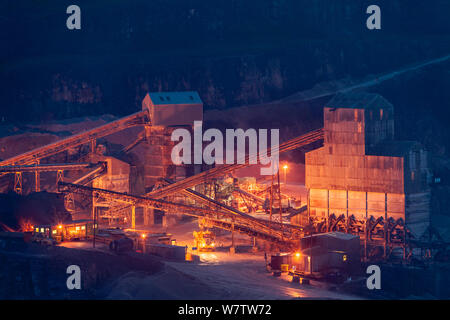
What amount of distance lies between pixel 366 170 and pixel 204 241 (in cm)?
1497

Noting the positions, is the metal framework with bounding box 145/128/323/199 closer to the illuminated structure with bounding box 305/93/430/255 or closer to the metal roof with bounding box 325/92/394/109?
the illuminated structure with bounding box 305/93/430/255

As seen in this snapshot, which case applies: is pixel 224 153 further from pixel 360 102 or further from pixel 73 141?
pixel 360 102

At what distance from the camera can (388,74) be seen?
149m

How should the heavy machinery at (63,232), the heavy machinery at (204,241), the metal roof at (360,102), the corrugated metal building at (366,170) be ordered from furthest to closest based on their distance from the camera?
the heavy machinery at (204,241), the metal roof at (360,102), the heavy machinery at (63,232), the corrugated metal building at (366,170)

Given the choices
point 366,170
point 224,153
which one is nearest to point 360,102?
point 366,170

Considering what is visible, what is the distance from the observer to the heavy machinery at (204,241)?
280 ft

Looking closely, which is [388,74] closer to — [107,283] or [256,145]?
[256,145]

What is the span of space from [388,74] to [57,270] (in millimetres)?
83100

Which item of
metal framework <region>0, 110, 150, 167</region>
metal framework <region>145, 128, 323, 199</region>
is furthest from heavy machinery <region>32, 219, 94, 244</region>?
metal framework <region>0, 110, 150, 167</region>

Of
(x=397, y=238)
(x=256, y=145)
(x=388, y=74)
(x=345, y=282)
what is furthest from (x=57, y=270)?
(x=388, y=74)

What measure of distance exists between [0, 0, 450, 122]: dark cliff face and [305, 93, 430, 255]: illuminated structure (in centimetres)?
6050

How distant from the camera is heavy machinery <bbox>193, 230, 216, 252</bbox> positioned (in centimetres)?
8538

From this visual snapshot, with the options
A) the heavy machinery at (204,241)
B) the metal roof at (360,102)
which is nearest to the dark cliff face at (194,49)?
the heavy machinery at (204,241)

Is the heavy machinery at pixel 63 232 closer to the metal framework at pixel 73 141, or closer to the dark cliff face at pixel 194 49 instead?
the metal framework at pixel 73 141
